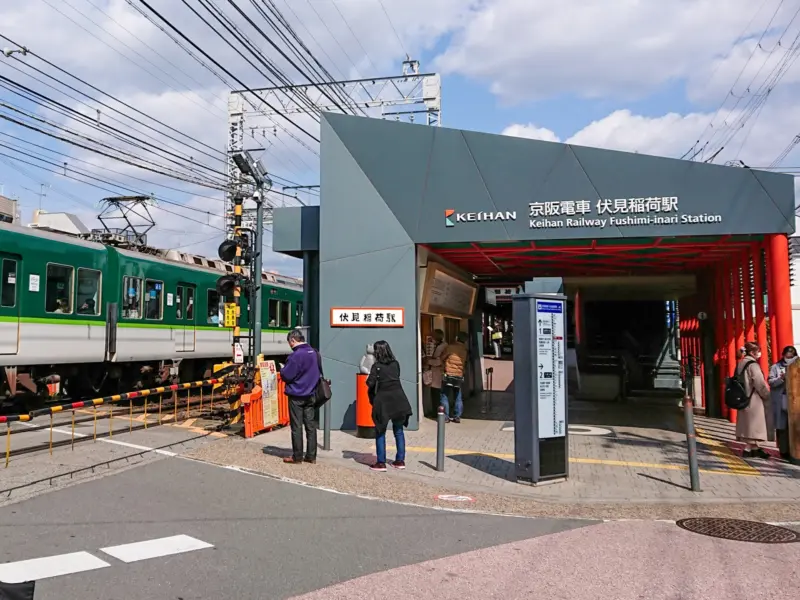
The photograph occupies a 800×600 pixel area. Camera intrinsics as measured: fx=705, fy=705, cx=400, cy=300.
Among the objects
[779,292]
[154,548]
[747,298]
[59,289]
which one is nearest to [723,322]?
[747,298]

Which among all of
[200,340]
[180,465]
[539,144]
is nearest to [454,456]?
[180,465]

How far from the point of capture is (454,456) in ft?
31.7

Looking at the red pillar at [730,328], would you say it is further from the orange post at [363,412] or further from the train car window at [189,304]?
the train car window at [189,304]

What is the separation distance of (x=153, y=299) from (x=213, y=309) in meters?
2.70

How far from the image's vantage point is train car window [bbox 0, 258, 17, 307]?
11.7 metres

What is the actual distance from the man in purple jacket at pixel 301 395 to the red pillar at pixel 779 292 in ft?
21.6

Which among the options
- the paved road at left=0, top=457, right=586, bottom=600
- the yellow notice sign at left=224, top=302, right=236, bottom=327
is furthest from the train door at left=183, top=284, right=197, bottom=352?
the paved road at left=0, top=457, right=586, bottom=600

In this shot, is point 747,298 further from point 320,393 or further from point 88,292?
point 88,292

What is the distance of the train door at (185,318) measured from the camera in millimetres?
16797

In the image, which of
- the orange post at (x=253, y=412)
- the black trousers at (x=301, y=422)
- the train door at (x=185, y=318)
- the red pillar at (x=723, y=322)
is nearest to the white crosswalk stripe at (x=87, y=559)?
the black trousers at (x=301, y=422)

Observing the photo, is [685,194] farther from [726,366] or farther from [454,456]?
[454,456]

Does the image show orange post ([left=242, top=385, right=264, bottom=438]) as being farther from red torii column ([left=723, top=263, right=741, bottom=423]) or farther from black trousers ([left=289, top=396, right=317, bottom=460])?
red torii column ([left=723, top=263, right=741, bottom=423])

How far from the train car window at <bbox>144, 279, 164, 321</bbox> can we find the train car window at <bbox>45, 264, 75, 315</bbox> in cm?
230

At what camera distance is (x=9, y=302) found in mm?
11859
